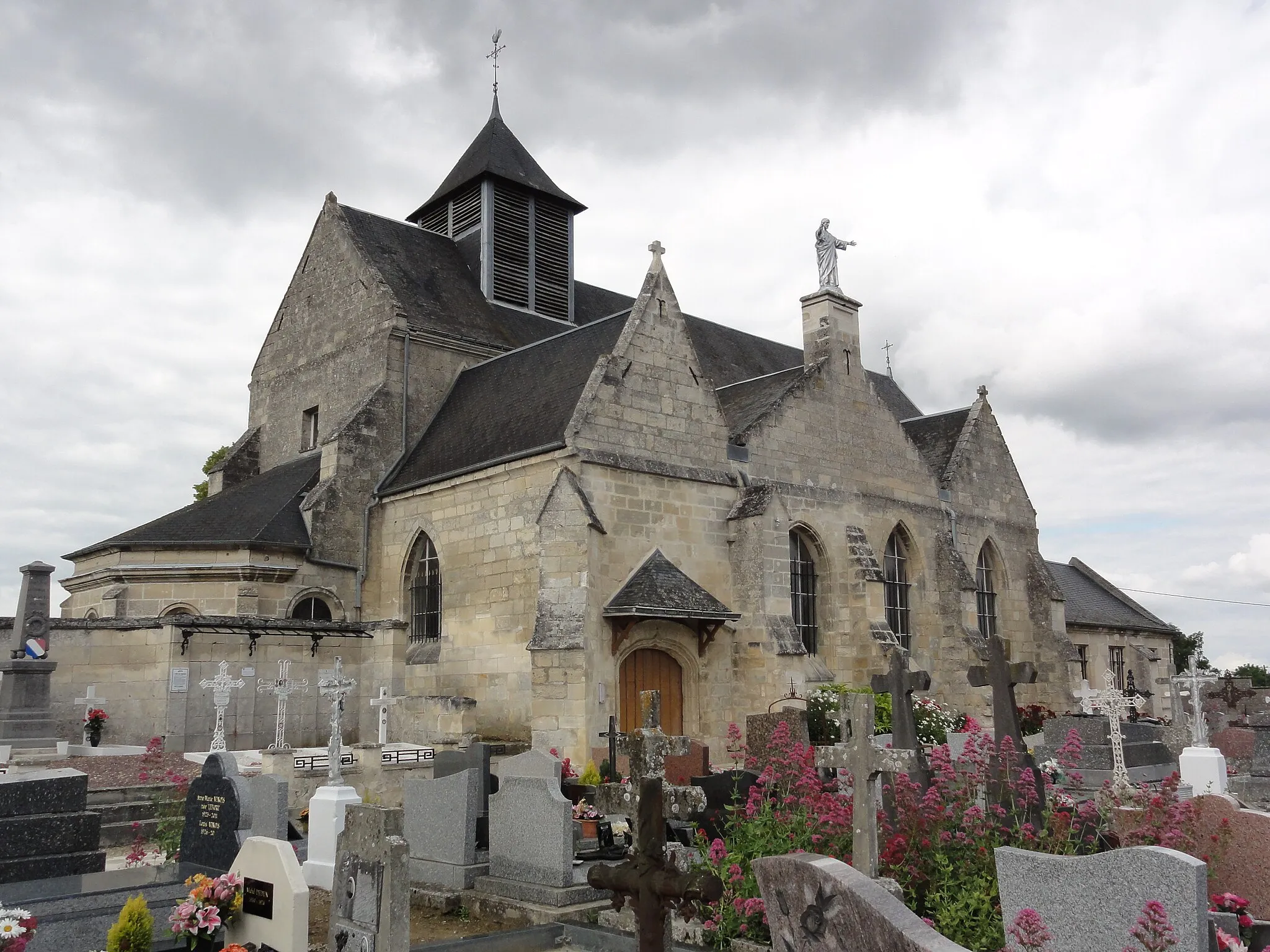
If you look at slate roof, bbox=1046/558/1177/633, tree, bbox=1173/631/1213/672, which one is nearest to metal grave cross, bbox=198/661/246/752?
slate roof, bbox=1046/558/1177/633

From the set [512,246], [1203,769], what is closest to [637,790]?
[1203,769]

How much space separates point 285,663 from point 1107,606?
92.6ft

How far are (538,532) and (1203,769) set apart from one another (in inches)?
391

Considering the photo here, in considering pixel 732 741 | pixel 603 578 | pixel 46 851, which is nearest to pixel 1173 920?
pixel 732 741

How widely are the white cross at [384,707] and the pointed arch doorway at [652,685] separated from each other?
3.70 meters

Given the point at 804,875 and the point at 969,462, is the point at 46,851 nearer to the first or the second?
the point at 804,875

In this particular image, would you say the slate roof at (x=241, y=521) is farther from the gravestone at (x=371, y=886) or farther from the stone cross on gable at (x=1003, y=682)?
the gravestone at (x=371, y=886)

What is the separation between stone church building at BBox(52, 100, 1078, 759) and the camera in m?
16.4

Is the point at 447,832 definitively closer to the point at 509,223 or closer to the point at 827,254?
the point at 827,254

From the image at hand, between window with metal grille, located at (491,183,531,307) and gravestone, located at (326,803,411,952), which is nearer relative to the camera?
gravestone, located at (326,803,411,952)

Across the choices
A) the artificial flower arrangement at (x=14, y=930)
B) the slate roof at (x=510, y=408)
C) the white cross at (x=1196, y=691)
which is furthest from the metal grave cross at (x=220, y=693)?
the white cross at (x=1196, y=691)

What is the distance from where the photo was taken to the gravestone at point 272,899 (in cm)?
588

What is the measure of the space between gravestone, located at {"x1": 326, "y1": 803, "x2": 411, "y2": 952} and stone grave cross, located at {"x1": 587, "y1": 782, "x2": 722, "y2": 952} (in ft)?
3.36

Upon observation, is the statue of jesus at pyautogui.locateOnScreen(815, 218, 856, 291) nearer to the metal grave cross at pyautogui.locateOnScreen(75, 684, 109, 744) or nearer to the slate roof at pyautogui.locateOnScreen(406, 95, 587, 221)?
the slate roof at pyautogui.locateOnScreen(406, 95, 587, 221)
